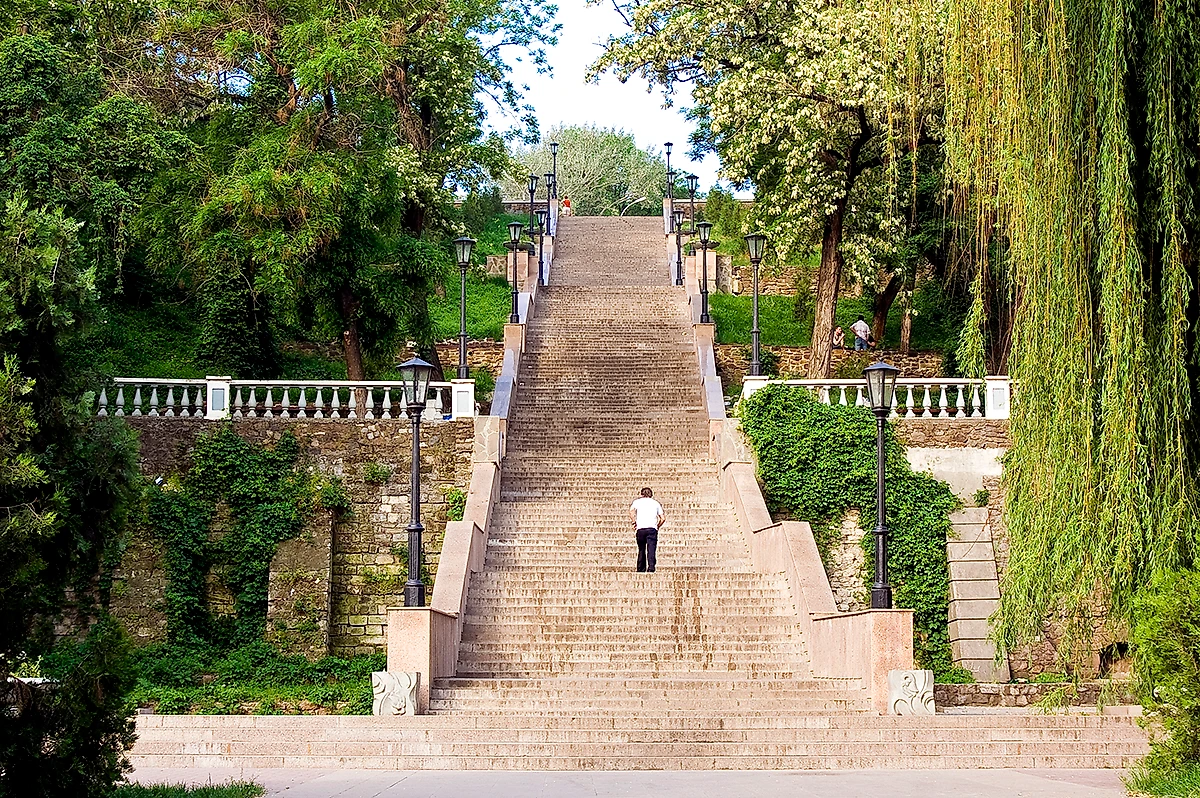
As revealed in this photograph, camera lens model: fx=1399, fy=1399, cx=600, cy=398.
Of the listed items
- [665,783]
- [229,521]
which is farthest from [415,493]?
[229,521]

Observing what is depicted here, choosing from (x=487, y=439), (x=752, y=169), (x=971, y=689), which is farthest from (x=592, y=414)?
(x=971, y=689)

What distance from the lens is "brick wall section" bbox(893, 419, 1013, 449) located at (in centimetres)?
2297

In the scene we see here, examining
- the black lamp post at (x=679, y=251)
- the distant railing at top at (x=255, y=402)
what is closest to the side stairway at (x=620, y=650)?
the distant railing at top at (x=255, y=402)

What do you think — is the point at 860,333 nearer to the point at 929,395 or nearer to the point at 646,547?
the point at 929,395

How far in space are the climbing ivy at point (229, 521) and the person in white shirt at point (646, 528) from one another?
Answer: 5658 millimetres

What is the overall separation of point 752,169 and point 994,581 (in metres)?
10.4

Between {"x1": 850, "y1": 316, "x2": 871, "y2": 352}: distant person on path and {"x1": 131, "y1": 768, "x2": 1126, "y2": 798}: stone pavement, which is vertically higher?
{"x1": 850, "y1": 316, "x2": 871, "y2": 352}: distant person on path

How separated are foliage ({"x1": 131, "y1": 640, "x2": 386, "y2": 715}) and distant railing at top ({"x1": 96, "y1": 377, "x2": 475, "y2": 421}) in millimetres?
3941

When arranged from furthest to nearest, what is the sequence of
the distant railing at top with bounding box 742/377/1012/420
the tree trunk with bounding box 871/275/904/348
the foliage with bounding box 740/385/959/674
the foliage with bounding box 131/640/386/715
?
1. the tree trunk with bounding box 871/275/904/348
2. the distant railing at top with bounding box 742/377/1012/420
3. the foliage with bounding box 740/385/959/674
4. the foliage with bounding box 131/640/386/715

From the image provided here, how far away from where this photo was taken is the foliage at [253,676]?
18406mm

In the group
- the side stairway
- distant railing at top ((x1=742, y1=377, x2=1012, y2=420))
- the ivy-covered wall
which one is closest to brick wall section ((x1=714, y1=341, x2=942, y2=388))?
the side stairway

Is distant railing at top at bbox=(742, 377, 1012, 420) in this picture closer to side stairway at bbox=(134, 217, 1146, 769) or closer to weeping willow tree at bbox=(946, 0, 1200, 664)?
side stairway at bbox=(134, 217, 1146, 769)

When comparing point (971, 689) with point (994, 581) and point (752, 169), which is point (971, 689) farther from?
point (752, 169)

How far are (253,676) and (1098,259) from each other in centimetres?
1410
